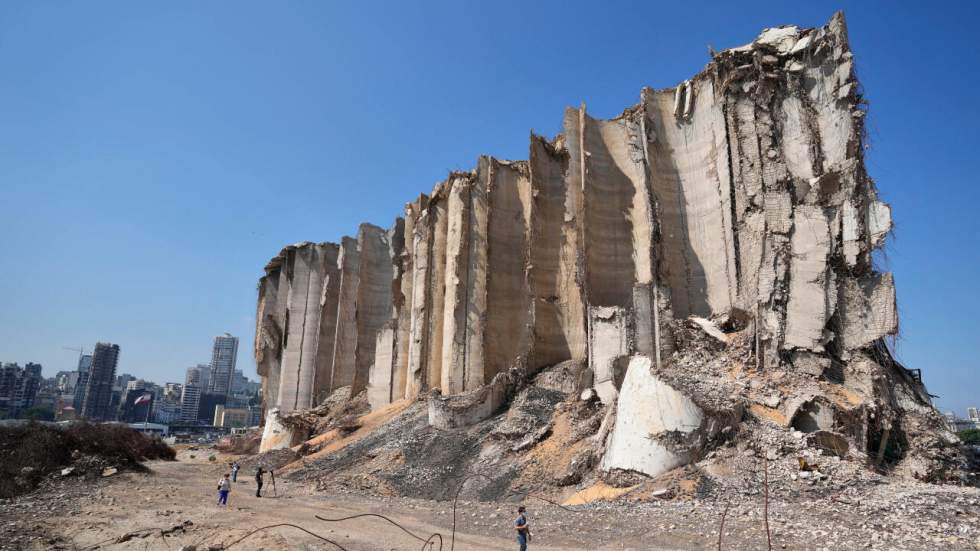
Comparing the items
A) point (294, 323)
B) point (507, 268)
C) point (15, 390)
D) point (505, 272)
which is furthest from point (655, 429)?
point (15, 390)

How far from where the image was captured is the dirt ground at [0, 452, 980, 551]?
34.1 feet

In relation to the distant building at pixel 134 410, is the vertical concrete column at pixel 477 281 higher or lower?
higher

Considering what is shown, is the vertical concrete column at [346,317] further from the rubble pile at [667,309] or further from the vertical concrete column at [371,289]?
the rubble pile at [667,309]

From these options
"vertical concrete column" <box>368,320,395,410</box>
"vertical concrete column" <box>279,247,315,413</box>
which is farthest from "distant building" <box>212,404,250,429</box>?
"vertical concrete column" <box>368,320,395,410</box>

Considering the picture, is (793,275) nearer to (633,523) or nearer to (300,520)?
(633,523)

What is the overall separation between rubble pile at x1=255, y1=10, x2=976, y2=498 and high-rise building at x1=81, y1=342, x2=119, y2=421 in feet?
461

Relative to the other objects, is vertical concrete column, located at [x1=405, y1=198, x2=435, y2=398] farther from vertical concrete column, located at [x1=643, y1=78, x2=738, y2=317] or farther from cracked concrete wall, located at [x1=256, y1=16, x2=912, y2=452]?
vertical concrete column, located at [x1=643, y1=78, x2=738, y2=317]

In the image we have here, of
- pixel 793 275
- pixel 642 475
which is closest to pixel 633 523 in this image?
pixel 642 475

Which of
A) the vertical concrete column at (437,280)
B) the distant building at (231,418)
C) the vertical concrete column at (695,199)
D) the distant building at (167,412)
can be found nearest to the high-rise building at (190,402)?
the distant building at (167,412)

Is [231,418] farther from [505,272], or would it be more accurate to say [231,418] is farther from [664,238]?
[664,238]

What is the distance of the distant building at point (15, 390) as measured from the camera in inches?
4727

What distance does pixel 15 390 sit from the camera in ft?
422

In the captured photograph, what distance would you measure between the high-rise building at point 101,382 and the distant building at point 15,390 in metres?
11.1

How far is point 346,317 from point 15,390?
12772 cm
